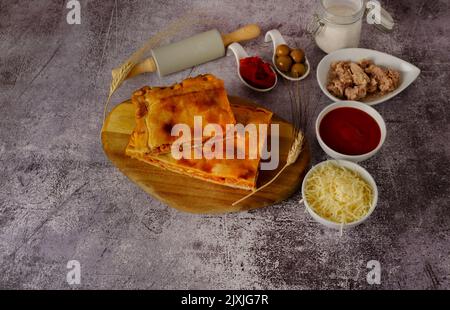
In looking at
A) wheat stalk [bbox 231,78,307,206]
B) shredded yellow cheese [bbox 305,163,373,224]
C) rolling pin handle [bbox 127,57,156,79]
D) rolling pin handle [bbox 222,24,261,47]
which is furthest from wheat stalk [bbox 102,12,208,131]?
shredded yellow cheese [bbox 305,163,373,224]

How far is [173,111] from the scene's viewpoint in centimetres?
426

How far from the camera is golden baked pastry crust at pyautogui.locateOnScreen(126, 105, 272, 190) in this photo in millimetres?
4082

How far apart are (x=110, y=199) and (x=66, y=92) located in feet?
4.15

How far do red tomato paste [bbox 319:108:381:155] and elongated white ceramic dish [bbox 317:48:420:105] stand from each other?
41cm

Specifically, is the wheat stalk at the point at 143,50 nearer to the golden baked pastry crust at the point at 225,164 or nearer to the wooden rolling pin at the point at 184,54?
the wooden rolling pin at the point at 184,54

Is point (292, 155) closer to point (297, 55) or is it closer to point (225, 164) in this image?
point (225, 164)

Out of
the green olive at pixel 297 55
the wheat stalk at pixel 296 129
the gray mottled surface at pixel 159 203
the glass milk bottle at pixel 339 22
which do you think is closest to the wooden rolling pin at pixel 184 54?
the gray mottled surface at pixel 159 203

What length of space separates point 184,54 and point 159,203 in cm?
149

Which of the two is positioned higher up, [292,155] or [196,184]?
[292,155]

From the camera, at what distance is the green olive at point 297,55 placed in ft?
16.1

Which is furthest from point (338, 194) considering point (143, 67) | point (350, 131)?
point (143, 67)

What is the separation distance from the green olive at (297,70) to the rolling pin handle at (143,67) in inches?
52.3
